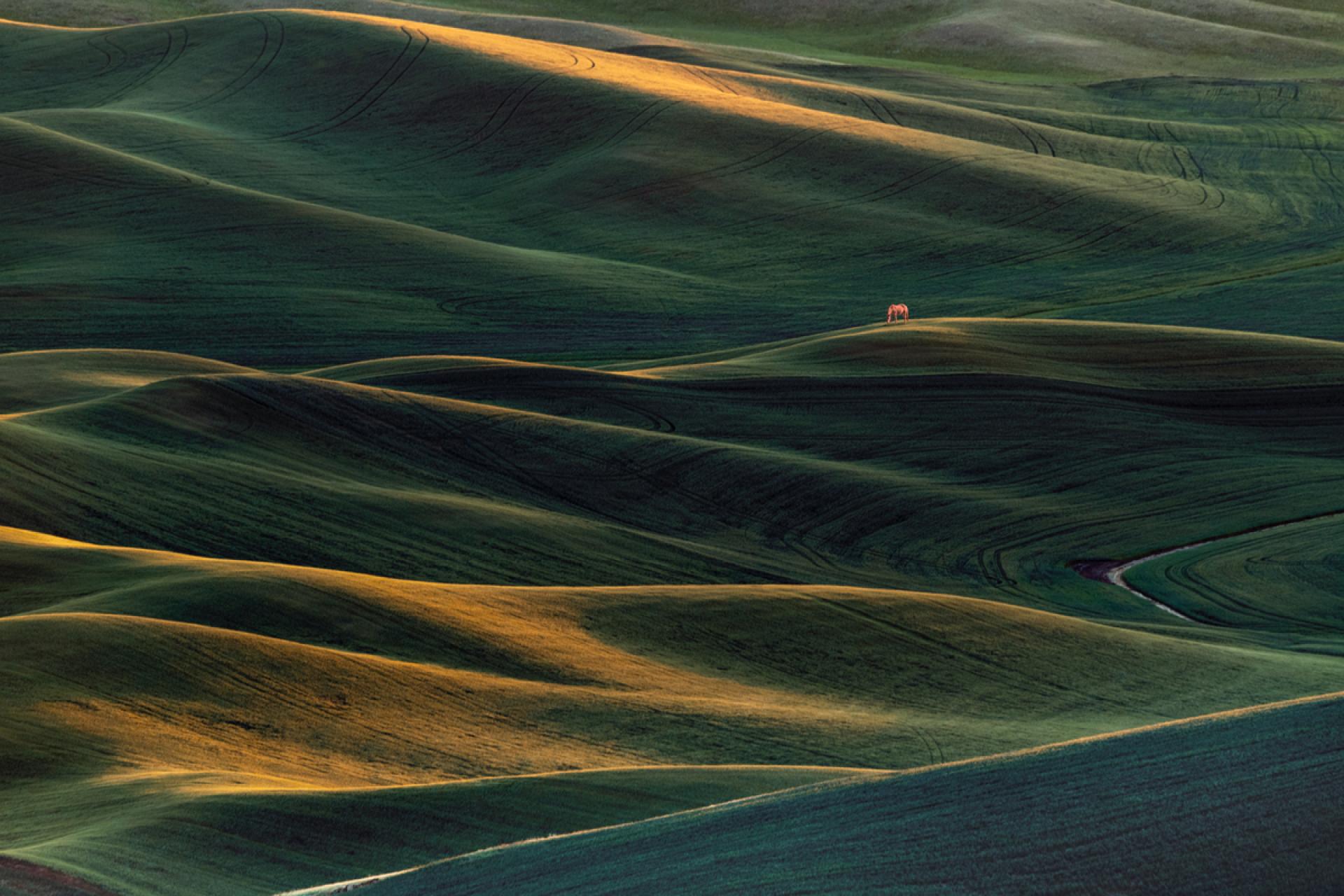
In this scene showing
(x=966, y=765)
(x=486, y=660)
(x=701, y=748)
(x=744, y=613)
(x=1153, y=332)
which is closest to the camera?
(x=966, y=765)

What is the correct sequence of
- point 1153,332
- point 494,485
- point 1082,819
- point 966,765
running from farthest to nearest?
1. point 1153,332
2. point 494,485
3. point 966,765
4. point 1082,819

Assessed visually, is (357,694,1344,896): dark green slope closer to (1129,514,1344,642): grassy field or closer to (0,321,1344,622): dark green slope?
(0,321,1344,622): dark green slope

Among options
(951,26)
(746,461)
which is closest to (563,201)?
(746,461)

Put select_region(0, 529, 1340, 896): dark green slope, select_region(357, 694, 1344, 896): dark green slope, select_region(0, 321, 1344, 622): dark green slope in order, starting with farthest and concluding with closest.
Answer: select_region(0, 321, 1344, 622): dark green slope → select_region(0, 529, 1340, 896): dark green slope → select_region(357, 694, 1344, 896): dark green slope

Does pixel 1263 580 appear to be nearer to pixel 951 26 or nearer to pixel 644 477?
pixel 644 477

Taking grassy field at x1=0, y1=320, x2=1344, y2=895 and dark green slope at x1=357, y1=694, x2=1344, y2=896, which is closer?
dark green slope at x1=357, y1=694, x2=1344, y2=896

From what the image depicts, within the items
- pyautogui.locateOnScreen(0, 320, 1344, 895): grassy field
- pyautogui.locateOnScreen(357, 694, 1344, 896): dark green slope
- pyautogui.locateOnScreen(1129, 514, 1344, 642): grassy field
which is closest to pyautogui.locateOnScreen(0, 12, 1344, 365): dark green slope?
pyautogui.locateOnScreen(0, 320, 1344, 895): grassy field

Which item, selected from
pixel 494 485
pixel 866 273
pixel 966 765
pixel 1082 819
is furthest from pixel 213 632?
pixel 866 273

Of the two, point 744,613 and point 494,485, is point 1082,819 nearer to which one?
point 744,613
